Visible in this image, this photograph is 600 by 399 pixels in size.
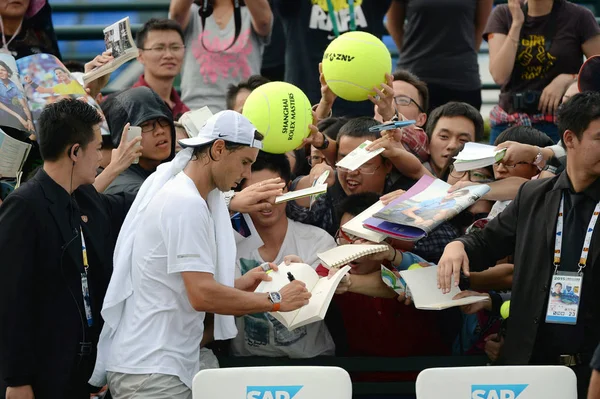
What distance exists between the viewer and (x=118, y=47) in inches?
199

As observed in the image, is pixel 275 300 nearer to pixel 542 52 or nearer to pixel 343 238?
pixel 343 238

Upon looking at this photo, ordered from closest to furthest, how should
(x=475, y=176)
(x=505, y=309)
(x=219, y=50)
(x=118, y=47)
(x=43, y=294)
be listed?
(x=43, y=294) < (x=505, y=309) < (x=475, y=176) < (x=118, y=47) < (x=219, y=50)

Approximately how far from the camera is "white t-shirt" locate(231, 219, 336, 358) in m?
4.38

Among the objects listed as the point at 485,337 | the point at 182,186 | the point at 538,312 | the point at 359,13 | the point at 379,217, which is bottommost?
the point at 485,337

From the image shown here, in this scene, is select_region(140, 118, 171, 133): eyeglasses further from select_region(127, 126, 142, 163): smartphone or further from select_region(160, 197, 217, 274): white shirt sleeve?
select_region(160, 197, 217, 274): white shirt sleeve

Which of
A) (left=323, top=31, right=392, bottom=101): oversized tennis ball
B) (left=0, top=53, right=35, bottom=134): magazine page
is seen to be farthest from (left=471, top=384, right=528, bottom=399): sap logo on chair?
(left=0, top=53, right=35, bottom=134): magazine page

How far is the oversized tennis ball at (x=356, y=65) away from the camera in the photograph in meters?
4.73

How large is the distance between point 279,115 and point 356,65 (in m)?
0.49

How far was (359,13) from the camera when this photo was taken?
636 cm

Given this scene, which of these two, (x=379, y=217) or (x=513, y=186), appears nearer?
(x=379, y=217)

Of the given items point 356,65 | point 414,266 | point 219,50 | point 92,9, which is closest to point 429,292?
point 414,266

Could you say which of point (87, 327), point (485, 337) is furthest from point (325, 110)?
point (87, 327)

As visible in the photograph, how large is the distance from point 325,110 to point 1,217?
2028mm

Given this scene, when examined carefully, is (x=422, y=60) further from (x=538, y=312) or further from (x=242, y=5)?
(x=538, y=312)
